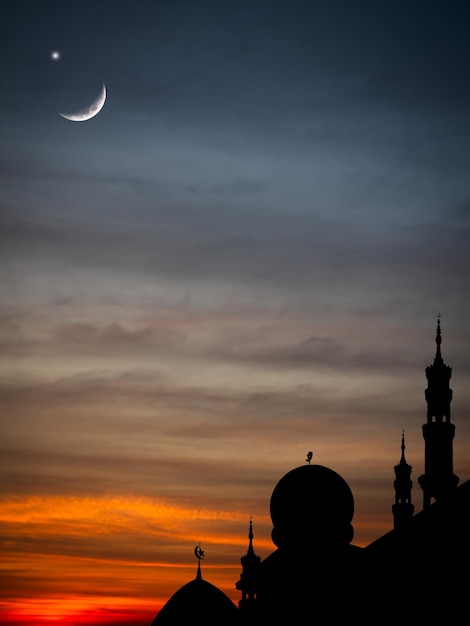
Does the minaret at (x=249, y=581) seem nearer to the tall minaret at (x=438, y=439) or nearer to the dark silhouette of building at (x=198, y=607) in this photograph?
the dark silhouette of building at (x=198, y=607)

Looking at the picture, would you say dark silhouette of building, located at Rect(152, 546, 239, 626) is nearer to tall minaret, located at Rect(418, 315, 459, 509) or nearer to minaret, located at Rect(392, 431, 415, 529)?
tall minaret, located at Rect(418, 315, 459, 509)

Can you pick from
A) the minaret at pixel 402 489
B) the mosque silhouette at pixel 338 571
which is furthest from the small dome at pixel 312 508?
the minaret at pixel 402 489

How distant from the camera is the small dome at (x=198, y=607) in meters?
56.5

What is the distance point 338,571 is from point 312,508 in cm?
379

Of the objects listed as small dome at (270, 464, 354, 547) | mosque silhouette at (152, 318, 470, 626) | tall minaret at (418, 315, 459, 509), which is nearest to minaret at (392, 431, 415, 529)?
tall minaret at (418, 315, 459, 509)

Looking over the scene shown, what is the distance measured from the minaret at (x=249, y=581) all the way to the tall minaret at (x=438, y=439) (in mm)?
10854

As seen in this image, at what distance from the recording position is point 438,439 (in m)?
61.7

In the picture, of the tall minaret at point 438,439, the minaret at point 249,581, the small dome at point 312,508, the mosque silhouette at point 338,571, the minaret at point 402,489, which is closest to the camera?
the mosque silhouette at point 338,571

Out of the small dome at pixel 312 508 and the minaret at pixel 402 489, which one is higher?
the minaret at pixel 402 489

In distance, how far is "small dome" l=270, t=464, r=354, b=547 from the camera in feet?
146

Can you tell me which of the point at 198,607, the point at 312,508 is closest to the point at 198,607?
the point at 198,607

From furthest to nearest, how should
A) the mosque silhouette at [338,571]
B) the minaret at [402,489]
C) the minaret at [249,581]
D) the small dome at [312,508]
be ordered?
the minaret at [402,489] → the minaret at [249,581] → the small dome at [312,508] → the mosque silhouette at [338,571]

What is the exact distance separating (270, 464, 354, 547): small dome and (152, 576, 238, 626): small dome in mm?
12537

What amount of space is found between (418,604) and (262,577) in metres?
18.0
